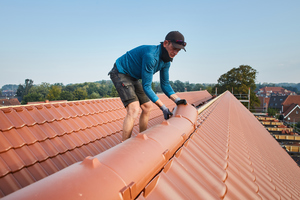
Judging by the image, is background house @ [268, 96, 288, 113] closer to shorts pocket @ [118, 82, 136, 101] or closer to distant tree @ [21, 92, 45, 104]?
shorts pocket @ [118, 82, 136, 101]

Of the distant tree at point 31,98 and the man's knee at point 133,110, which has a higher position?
the man's knee at point 133,110

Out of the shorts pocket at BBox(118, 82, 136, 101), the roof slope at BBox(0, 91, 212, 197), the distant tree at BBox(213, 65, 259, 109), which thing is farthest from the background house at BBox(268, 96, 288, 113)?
the shorts pocket at BBox(118, 82, 136, 101)

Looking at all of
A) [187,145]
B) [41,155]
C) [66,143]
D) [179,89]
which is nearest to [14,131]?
[41,155]

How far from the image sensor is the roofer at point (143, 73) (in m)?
2.43

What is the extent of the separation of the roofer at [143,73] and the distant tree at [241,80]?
151 feet

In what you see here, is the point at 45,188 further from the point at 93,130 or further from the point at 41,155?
the point at 93,130

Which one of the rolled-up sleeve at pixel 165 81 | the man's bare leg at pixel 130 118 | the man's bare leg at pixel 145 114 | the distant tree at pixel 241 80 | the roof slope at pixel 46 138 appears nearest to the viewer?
the roof slope at pixel 46 138

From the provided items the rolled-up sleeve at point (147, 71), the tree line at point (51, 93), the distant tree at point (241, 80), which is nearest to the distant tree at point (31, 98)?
the tree line at point (51, 93)

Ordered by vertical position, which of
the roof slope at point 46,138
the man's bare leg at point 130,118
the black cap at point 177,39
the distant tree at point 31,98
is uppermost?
the black cap at point 177,39

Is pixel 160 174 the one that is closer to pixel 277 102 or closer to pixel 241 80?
pixel 241 80

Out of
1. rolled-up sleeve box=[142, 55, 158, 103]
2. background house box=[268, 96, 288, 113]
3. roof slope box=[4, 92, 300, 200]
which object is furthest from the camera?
background house box=[268, 96, 288, 113]

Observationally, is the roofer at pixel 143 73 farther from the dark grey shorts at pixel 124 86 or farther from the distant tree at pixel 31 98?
the distant tree at pixel 31 98

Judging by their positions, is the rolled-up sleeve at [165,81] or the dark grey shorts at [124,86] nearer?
the dark grey shorts at [124,86]

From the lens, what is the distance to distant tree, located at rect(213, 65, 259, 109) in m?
44.5
